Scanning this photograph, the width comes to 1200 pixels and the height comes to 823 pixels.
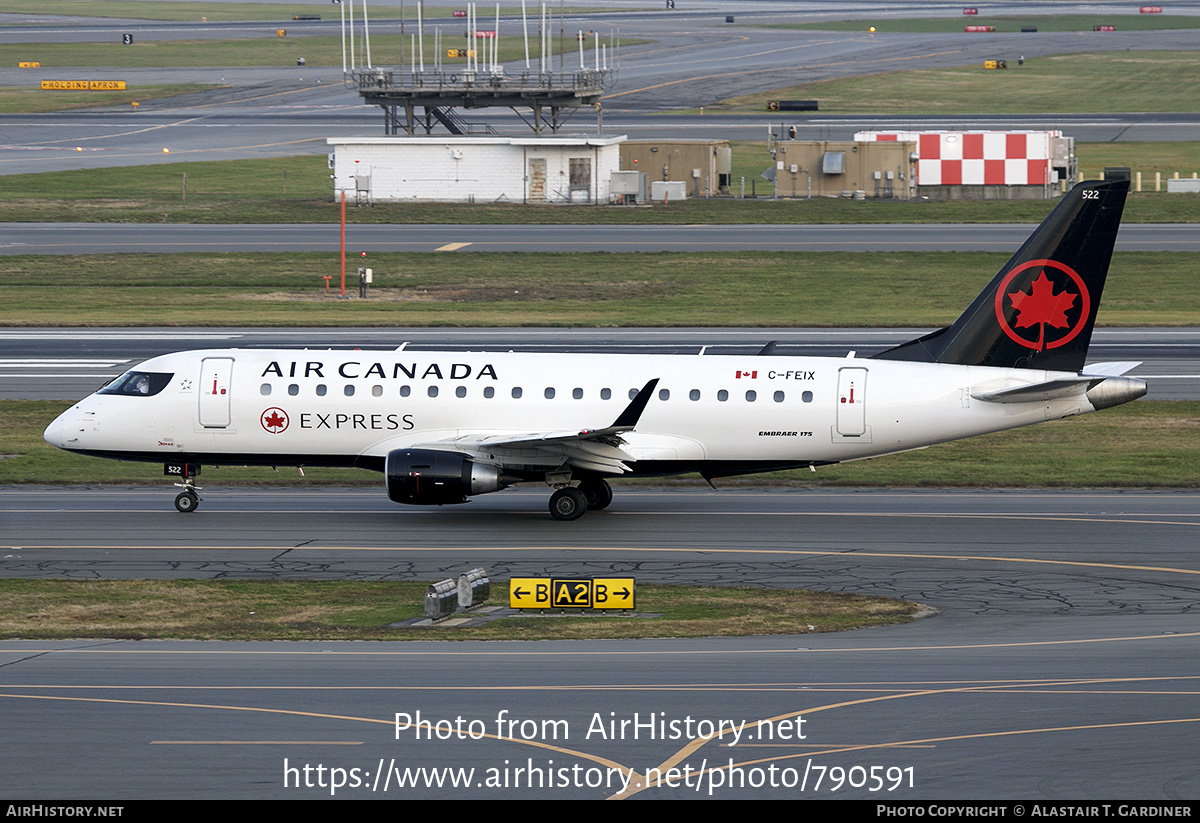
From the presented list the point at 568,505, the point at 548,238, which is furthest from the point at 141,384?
the point at 548,238

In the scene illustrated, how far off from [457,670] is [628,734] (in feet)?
13.4

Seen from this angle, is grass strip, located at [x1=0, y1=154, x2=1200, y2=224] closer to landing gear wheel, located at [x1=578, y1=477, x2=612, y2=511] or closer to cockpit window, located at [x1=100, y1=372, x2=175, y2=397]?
cockpit window, located at [x1=100, y1=372, x2=175, y2=397]

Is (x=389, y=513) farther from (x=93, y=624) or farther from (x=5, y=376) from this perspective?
(x=5, y=376)

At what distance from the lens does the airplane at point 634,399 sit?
33.1 metres

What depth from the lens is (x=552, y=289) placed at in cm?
6706

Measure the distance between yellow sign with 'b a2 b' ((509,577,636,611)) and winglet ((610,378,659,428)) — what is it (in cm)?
618

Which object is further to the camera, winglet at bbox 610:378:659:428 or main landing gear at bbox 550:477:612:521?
main landing gear at bbox 550:477:612:521

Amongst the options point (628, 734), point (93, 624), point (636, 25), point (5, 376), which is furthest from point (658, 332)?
point (636, 25)

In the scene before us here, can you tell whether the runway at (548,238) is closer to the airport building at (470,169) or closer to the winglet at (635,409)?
the airport building at (470,169)

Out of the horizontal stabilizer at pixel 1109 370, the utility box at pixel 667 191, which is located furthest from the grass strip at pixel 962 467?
the utility box at pixel 667 191

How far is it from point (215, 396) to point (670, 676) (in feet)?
55.9

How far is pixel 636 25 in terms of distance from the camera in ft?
646

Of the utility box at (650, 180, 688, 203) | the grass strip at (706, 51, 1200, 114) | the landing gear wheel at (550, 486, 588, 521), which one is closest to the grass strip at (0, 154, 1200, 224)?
→ the utility box at (650, 180, 688, 203)

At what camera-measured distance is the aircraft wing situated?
1286 inches
